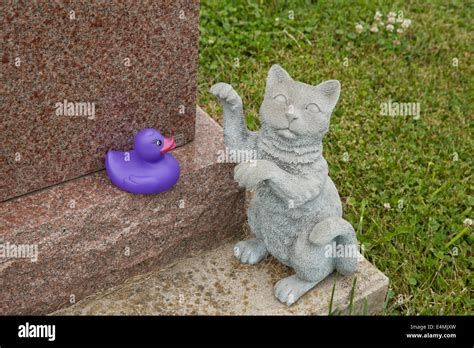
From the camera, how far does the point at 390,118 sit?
15.2 feet

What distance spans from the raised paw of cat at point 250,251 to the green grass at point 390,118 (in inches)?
24.8

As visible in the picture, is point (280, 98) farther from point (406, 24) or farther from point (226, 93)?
point (406, 24)

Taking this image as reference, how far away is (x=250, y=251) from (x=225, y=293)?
0.25 m

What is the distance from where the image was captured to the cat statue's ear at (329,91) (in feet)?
9.51

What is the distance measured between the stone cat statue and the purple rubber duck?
0.28 meters

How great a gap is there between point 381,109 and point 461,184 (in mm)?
763

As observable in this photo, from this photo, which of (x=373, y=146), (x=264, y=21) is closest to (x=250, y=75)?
(x=264, y=21)

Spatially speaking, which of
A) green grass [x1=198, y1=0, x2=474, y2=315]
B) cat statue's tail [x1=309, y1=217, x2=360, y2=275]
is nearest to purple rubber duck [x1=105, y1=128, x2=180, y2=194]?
cat statue's tail [x1=309, y1=217, x2=360, y2=275]

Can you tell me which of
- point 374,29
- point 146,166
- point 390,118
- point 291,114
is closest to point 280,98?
point 291,114

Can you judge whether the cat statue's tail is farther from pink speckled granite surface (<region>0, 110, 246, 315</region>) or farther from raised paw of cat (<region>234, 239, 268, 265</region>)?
pink speckled granite surface (<region>0, 110, 246, 315</region>)

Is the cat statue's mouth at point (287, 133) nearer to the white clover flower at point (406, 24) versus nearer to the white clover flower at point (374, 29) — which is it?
the white clover flower at point (374, 29)

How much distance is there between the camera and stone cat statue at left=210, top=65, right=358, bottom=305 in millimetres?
2883

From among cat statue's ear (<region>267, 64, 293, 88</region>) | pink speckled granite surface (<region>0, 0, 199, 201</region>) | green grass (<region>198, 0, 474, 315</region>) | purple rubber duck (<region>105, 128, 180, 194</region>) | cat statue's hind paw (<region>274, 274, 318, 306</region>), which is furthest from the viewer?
green grass (<region>198, 0, 474, 315</region>)

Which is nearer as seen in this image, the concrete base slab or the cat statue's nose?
the cat statue's nose
